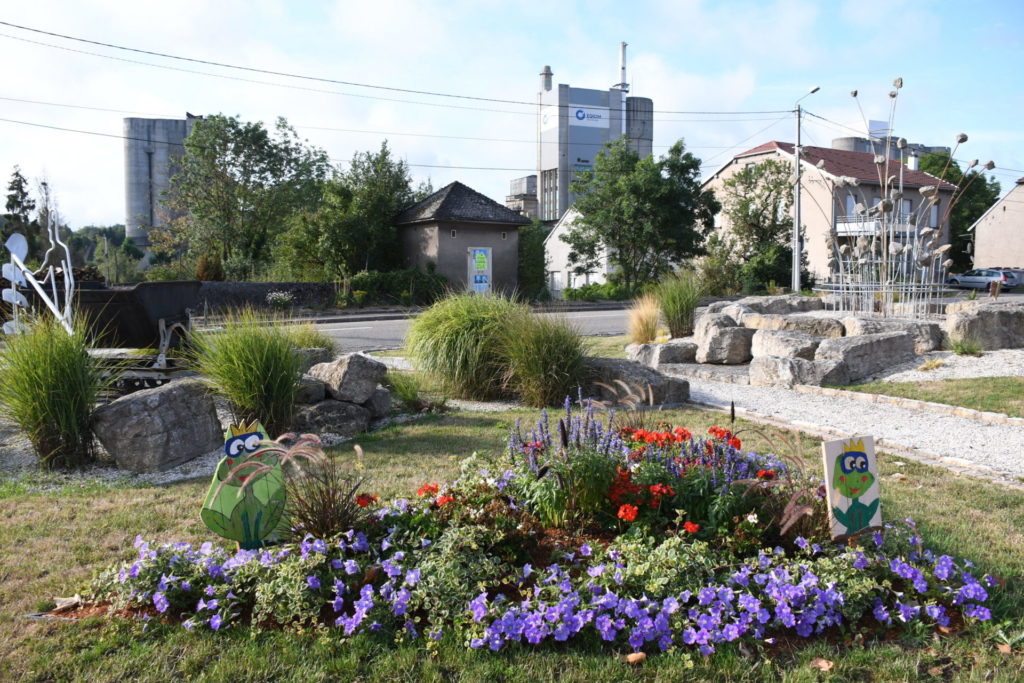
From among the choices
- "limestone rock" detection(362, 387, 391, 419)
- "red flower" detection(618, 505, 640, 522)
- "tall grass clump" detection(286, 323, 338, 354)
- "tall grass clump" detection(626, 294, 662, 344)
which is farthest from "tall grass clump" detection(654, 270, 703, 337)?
"red flower" detection(618, 505, 640, 522)

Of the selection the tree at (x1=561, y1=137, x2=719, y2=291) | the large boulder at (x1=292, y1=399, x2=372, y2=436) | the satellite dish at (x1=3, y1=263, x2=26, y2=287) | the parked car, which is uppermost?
the tree at (x1=561, y1=137, x2=719, y2=291)

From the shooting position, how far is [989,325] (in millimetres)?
10336

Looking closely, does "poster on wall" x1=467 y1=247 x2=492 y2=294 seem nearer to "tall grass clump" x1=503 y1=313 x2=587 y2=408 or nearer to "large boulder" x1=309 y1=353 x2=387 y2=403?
"tall grass clump" x1=503 y1=313 x2=587 y2=408

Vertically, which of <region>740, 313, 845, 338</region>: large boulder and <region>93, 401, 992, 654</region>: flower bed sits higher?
<region>740, 313, 845, 338</region>: large boulder

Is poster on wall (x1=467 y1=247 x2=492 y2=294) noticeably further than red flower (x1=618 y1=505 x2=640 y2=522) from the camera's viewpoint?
Yes

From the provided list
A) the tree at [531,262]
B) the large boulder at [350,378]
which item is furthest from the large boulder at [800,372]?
the tree at [531,262]

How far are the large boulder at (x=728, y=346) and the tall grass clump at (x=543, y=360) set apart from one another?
3256mm

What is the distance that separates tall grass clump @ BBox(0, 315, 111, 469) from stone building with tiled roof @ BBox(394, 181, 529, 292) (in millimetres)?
21316

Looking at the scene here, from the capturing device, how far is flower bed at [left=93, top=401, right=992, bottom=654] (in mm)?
2908

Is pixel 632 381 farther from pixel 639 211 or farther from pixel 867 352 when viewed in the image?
pixel 639 211

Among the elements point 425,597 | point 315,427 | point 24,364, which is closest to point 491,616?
point 425,597

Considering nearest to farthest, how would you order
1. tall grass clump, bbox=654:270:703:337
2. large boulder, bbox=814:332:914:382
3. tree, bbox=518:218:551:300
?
1. large boulder, bbox=814:332:914:382
2. tall grass clump, bbox=654:270:703:337
3. tree, bbox=518:218:551:300

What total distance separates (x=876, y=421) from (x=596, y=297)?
22514mm

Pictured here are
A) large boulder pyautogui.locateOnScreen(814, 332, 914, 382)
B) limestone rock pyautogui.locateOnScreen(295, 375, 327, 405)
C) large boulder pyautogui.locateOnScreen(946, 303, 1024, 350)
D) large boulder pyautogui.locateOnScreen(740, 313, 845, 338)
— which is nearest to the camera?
limestone rock pyautogui.locateOnScreen(295, 375, 327, 405)
